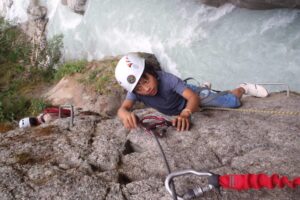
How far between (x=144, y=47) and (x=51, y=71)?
11.6 ft

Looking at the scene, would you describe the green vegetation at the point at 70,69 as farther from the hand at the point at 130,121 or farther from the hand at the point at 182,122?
the hand at the point at 182,122

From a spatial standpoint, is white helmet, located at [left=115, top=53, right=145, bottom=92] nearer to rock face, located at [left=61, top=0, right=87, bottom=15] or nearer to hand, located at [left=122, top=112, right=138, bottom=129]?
hand, located at [left=122, top=112, right=138, bottom=129]

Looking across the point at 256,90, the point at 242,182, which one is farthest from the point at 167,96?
the point at 242,182

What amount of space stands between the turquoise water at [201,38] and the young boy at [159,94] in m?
2.42

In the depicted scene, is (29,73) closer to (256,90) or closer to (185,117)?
(256,90)

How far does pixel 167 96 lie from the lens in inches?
178

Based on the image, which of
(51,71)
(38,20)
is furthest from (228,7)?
(38,20)

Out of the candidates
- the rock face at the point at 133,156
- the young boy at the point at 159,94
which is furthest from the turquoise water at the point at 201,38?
the rock face at the point at 133,156

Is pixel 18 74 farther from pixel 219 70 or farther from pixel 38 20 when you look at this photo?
pixel 219 70

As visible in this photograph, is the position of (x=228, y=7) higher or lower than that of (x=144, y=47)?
higher

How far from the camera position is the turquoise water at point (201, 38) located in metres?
7.30

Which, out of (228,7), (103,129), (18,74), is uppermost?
(228,7)

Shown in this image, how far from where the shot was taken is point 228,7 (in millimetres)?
8328

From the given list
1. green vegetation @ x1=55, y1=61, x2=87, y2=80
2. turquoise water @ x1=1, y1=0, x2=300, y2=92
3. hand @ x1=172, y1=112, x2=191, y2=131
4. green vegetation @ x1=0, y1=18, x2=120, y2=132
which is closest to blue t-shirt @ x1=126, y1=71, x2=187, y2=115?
hand @ x1=172, y1=112, x2=191, y2=131
